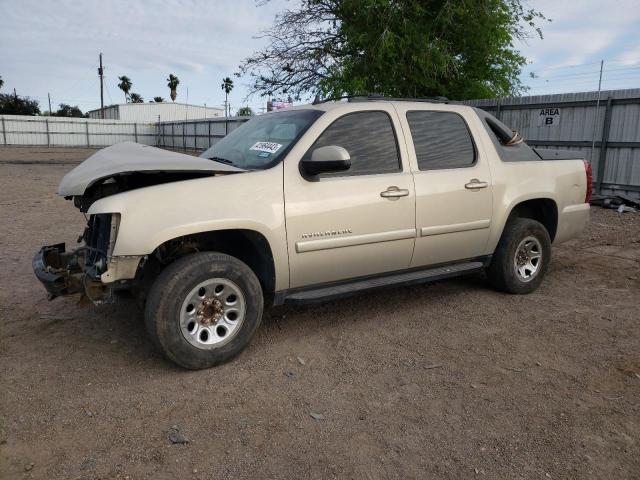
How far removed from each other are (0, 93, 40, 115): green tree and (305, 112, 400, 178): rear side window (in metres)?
70.5

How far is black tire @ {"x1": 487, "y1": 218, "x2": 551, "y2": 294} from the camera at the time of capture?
197 inches

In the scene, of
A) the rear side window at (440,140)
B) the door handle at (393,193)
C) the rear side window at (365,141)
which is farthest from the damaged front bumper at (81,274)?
the rear side window at (440,140)

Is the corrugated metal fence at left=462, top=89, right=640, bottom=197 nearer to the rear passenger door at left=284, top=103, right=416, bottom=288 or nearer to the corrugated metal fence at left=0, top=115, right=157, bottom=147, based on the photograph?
the rear passenger door at left=284, top=103, right=416, bottom=288

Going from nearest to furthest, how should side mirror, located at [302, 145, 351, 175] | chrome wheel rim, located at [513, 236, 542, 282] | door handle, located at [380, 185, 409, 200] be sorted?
side mirror, located at [302, 145, 351, 175]
door handle, located at [380, 185, 409, 200]
chrome wheel rim, located at [513, 236, 542, 282]

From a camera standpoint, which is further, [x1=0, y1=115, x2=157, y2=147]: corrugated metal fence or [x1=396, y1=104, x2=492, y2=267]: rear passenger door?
[x1=0, y1=115, x2=157, y2=147]: corrugated metal fence

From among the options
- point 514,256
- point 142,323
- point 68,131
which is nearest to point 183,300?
point 142,323

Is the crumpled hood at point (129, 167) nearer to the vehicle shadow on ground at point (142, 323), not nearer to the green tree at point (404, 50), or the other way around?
the vehicle shadow on ground at point (142, 323)

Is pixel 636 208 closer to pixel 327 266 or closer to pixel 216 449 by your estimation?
pixel 327 266

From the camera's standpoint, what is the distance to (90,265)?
142 inches

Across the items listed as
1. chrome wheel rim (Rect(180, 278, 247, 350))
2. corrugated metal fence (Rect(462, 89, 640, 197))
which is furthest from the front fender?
corrugated metal fence (Rect(462, 89, 640, 197))

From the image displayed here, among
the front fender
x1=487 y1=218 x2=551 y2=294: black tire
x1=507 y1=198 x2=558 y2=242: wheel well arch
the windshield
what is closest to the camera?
the front fender

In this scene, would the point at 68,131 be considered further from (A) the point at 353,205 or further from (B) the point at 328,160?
(B) the point at 328,160

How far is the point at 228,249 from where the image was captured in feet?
13.1

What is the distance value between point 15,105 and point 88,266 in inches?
2842
